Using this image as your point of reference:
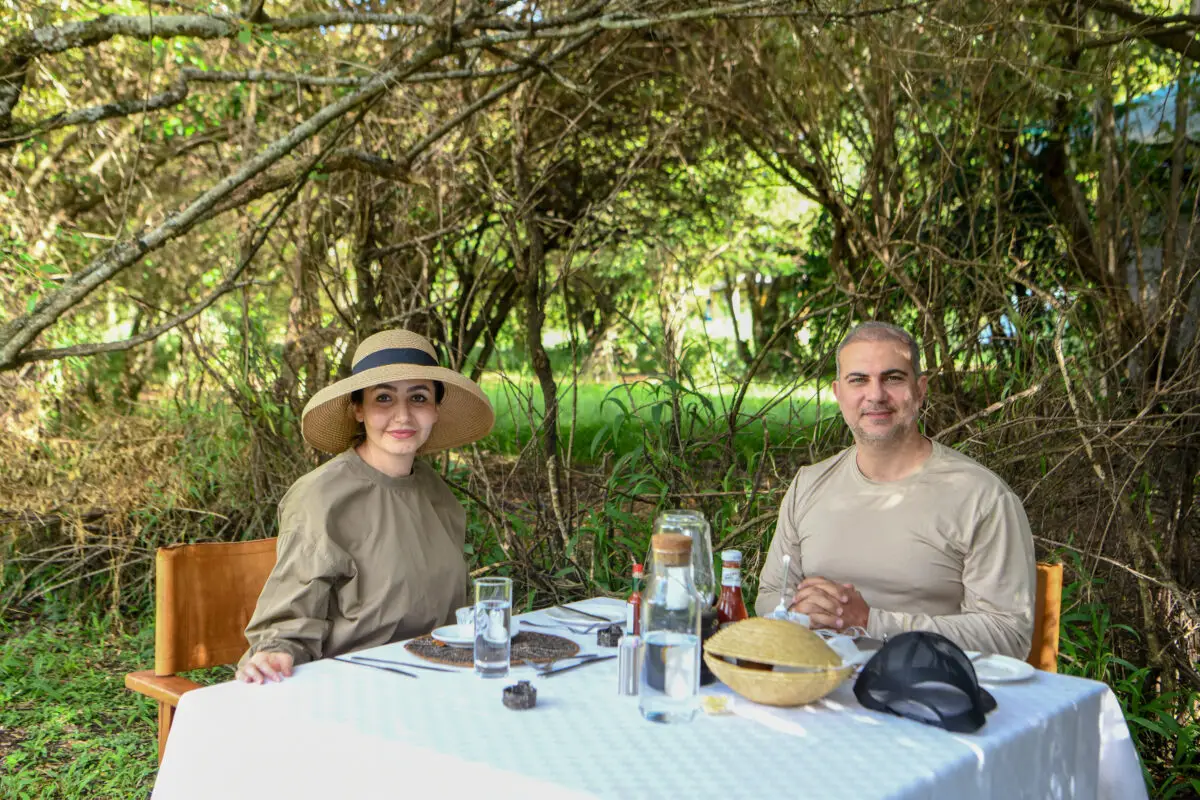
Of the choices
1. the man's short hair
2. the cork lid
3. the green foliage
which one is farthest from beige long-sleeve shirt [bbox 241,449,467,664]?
the green foliage

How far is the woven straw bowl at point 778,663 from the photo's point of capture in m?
1.87

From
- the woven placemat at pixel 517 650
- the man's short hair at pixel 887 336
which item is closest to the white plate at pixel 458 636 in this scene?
the woven placemat at pixel 517 650

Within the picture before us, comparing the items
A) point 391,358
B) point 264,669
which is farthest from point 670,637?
point 391,358

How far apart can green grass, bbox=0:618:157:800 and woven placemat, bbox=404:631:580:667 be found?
2080 millimetres

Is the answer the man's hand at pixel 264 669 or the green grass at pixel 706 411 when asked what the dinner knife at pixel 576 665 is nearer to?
the man's hand at pixel 264 669

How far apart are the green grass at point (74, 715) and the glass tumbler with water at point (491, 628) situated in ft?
7.66

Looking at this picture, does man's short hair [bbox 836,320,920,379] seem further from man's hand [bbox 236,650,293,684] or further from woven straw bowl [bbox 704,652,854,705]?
man's hand [bbox 236,650,293,684]

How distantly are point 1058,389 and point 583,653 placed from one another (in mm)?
2842

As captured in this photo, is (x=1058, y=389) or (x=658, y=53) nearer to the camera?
(x=1058, y=389)

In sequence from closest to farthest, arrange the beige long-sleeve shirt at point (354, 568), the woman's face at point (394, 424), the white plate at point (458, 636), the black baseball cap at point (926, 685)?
the black baseball cap at point (926, 685), the white plate at point (458, 636), the beige long-sleeve shirt at point (354, 568), the woman's face at point (394, 424)

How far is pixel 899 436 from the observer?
2.84 meters

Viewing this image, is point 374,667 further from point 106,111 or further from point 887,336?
point 106,111

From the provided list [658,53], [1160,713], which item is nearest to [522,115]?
[658,53]

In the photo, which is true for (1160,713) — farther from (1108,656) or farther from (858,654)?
(858,654)
